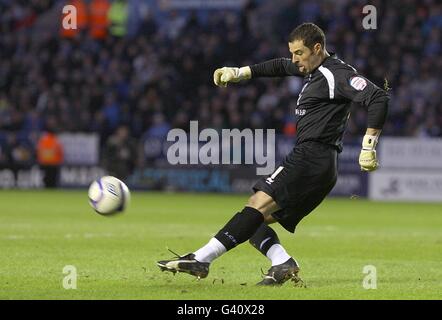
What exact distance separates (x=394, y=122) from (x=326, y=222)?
8433 mm

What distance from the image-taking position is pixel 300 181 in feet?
26.7

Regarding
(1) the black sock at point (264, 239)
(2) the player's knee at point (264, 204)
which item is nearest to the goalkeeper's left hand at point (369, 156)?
(2) the player's knee at point (264, 204)

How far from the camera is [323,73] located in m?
8.21

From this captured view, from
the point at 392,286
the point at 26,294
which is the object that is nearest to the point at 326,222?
the point at 392,286

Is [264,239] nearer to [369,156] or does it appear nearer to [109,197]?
[369,156]

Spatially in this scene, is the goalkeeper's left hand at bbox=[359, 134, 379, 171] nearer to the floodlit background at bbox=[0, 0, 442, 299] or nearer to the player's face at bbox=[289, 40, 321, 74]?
the player's face at bbox=[289, 40, 321, 74]

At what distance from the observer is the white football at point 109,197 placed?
30.4 ft

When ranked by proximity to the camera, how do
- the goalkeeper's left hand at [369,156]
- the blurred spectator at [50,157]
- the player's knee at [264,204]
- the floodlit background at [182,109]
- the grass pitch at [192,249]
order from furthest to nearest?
the blurred spectator at [50,157] < the floodlit background at [182,109] < the player's knee at [264,204] < the grass pitch at [192,249] < the goalkeeper's left hand at [369,156]

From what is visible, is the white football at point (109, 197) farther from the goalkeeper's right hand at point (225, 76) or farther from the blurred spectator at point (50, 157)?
the blurred spectator at point (50, 157)

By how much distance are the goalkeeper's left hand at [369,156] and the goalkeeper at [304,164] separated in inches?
15.7

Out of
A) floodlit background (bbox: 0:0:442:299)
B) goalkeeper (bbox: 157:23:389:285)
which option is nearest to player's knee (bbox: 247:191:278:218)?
goalkeeper (bbox: 157:23:389:285)

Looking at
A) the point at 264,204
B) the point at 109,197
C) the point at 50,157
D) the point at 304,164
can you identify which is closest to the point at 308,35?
the point at 304,164

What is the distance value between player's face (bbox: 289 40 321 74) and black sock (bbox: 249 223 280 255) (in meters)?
1.37

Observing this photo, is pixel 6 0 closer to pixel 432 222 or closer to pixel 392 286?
pixel 432 222
